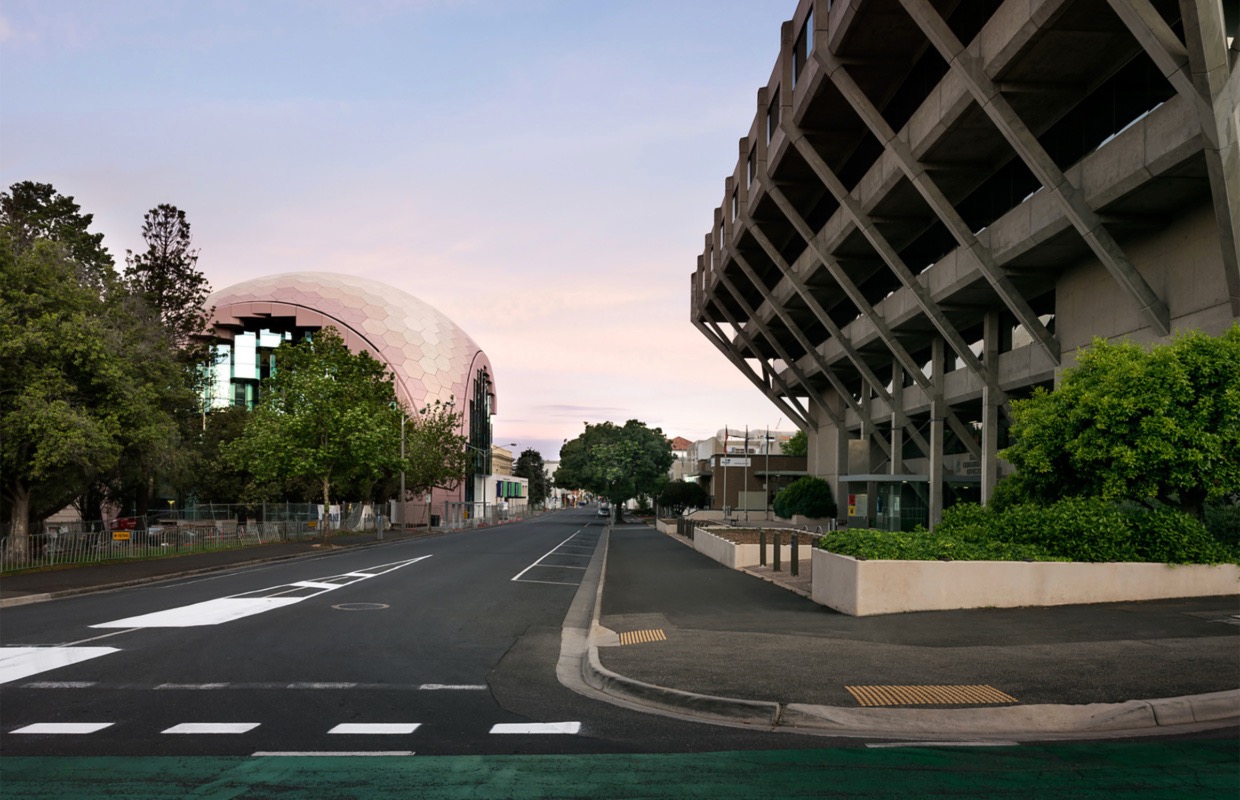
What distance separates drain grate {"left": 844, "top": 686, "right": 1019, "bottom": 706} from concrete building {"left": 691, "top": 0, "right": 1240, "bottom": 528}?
1372 cm

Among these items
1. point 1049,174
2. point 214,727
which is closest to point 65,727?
point 214,727

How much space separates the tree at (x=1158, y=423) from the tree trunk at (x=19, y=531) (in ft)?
83.9

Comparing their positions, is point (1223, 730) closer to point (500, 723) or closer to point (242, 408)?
point (500, 723)

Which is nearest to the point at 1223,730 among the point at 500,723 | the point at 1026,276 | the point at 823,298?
the point at 500,723

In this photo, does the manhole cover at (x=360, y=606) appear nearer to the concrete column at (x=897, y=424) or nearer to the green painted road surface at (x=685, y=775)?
the green painted road surface at (x=685, y=775)

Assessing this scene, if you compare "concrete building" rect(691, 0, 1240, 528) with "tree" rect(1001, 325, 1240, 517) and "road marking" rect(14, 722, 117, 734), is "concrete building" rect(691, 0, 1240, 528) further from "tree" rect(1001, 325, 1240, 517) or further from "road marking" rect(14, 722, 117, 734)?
"road marking" rect(14, 722, 117, 734)

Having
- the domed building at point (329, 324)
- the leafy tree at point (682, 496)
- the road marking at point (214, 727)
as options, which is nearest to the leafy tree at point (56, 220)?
the road marking at point (214, 727)

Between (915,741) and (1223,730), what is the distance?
7.85ft

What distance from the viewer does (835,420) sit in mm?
56531

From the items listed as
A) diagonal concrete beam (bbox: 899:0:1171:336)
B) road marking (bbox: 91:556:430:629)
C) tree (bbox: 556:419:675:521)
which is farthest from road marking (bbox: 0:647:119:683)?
tree (bbox: 556:419:675:521)

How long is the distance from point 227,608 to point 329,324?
7802 cm

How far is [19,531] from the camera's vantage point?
25156 mm

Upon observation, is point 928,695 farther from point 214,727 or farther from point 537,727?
point 214,727

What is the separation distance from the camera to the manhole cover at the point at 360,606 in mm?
16191
